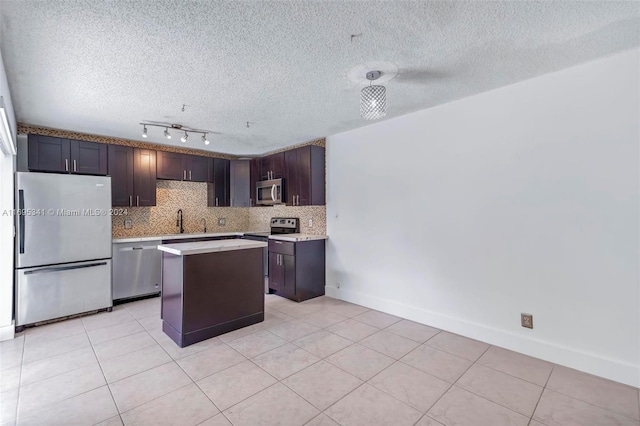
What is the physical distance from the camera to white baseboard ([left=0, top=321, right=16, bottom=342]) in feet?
9.74

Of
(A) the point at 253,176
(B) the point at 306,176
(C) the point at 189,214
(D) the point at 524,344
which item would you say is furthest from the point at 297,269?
(D) the point at 524,344

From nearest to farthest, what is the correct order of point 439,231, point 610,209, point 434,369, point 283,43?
Answer: point 283,43
point 610,209
point 434,369
point 439,231

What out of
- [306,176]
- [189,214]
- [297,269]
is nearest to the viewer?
[297,269]

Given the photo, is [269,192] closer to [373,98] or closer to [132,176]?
[132,176]

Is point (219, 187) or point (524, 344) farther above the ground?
point (219, 187)

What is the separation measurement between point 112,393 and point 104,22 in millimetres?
2456

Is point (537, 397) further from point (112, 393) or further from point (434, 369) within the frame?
point (112, 393)

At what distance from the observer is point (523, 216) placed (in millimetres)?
2643

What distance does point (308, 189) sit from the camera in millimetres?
4426

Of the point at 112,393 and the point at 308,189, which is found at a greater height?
the point at 308,189

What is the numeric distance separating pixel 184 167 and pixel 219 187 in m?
0.69

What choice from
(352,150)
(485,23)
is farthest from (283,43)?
(352,150)

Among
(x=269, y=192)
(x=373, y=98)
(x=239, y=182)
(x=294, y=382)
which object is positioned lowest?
(x=294, y=382)

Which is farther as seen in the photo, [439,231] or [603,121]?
[439,231]
